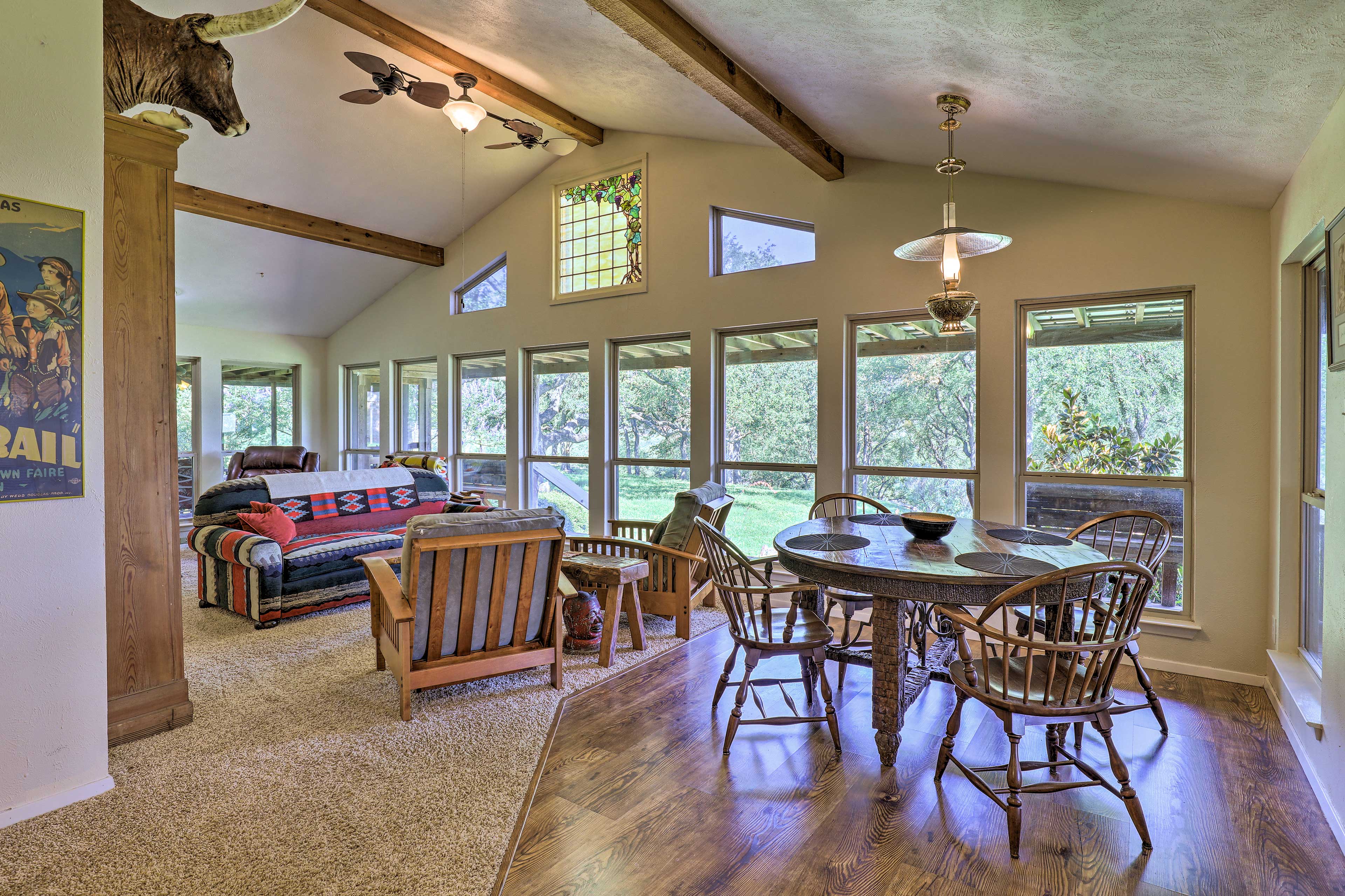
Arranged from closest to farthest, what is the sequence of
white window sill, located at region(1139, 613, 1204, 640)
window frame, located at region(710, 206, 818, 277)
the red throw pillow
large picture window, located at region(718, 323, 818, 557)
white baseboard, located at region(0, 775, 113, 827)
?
1. white baseboard, located at region(0, 775, 113, 827)
2. white window sill, located at region(1139, 613, 1204, 640)
3. the red throw pillow
4. window frame, located at region(710, 206, 818, 277)
5. large picture window, located at region(718, 323, 818, 557)

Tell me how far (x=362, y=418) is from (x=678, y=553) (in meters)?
6.12

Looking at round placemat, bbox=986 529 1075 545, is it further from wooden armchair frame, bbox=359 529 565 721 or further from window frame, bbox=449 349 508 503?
window frame, bbox=449 349 508 503

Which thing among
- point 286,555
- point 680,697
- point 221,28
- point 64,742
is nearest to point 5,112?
point 221,28

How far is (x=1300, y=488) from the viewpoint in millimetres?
3148

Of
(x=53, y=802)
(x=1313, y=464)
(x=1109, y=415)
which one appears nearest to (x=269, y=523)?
(x=53, y=802)

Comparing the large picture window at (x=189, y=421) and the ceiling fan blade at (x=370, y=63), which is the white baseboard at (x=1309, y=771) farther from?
the large picture window at (x=189, y=421)

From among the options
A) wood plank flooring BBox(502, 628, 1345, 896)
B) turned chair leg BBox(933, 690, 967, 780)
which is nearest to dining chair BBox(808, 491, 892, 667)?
wood plank flooring BBox(502, 628, 1345, 896)

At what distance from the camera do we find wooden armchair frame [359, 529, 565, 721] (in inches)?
114

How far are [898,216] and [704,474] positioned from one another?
236cm

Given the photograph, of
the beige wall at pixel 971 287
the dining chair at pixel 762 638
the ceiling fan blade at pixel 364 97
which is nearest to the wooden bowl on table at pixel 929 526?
the dining chair at pixel 762 638

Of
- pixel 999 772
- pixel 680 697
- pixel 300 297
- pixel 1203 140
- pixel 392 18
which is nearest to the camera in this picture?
pixel 999 772

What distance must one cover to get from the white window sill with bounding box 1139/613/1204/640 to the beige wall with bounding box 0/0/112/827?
477cm

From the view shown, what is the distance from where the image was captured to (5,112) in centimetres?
212

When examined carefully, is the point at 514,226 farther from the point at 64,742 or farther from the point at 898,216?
the point at 64,742
